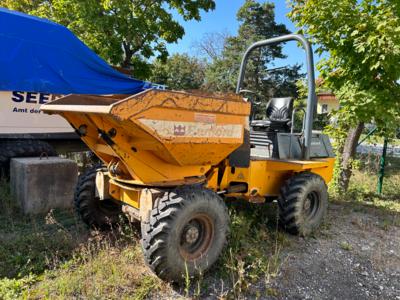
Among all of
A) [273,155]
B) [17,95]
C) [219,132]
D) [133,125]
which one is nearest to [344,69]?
Answer: [273,155]

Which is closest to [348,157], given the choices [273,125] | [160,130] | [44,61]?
[273,125]

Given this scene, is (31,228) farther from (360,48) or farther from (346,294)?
(360,48)

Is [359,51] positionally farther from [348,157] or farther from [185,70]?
[185,70]

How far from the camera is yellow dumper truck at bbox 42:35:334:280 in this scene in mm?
2727

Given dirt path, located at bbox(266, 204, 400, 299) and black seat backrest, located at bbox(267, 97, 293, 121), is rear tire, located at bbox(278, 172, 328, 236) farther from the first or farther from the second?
black seat backrest, located at bbox(267, 97, 293, 121)

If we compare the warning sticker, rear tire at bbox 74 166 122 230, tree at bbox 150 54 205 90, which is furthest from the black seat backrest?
tree at bbox 150 54 205 90

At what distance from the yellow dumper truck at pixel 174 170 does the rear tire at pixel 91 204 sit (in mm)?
11

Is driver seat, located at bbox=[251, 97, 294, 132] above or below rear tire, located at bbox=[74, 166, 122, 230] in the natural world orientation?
above

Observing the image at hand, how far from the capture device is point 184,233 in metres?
3.04

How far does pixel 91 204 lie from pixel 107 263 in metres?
0.91

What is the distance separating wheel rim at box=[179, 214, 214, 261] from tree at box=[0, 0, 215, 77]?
8.43 m

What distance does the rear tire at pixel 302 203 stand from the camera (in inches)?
163

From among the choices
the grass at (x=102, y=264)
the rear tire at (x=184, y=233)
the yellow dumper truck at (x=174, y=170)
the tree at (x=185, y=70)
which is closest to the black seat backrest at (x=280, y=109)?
the yellow dumper truck at (x=174, y=170)

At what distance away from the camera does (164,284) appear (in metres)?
2.99
